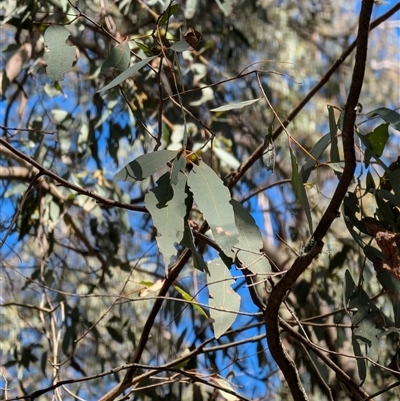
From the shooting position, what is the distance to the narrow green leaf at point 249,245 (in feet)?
3.68

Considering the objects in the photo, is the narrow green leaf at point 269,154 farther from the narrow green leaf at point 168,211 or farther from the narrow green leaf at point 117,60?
the narrow green leaf at point 117,60

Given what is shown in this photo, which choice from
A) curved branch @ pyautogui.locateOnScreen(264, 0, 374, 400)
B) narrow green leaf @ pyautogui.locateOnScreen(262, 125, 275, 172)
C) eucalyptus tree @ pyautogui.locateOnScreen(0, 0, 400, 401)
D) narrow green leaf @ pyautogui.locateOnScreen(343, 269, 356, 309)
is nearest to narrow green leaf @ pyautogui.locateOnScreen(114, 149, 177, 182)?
eucalyptus tree @ pyautogui.locateOnScreen(0, 0, 400, 401)

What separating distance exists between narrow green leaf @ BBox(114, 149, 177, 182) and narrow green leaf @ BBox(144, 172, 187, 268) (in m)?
0.02

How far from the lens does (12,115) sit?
3.84 metres

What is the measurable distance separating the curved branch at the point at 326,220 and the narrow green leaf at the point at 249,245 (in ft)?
0.24

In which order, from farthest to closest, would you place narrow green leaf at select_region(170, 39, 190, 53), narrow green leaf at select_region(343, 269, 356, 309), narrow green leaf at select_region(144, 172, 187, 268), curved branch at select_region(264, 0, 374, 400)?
narrow green leaf at select_region(343, 269, 356, 309)
narrow green leaf at select_region(170, 39, 190, 53)
narrow green leaf at select_region(144, 172, 187, 268)
curved branch at select_region(264, 0, 374, 400)

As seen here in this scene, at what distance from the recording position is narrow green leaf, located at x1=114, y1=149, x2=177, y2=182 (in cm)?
107

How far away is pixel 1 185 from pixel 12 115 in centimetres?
99

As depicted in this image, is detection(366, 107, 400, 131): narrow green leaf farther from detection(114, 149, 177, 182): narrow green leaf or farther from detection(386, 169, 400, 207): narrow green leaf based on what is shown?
detection(114, 149, 177, 182): narrow green leaf

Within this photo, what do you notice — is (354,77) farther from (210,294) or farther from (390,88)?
(390,88)

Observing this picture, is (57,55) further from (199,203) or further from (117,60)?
(199,203)

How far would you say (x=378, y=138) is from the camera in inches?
44.4

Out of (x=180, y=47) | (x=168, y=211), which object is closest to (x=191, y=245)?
(x=168, y=211)

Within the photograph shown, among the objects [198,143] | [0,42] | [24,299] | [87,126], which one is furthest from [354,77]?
[0,42]
